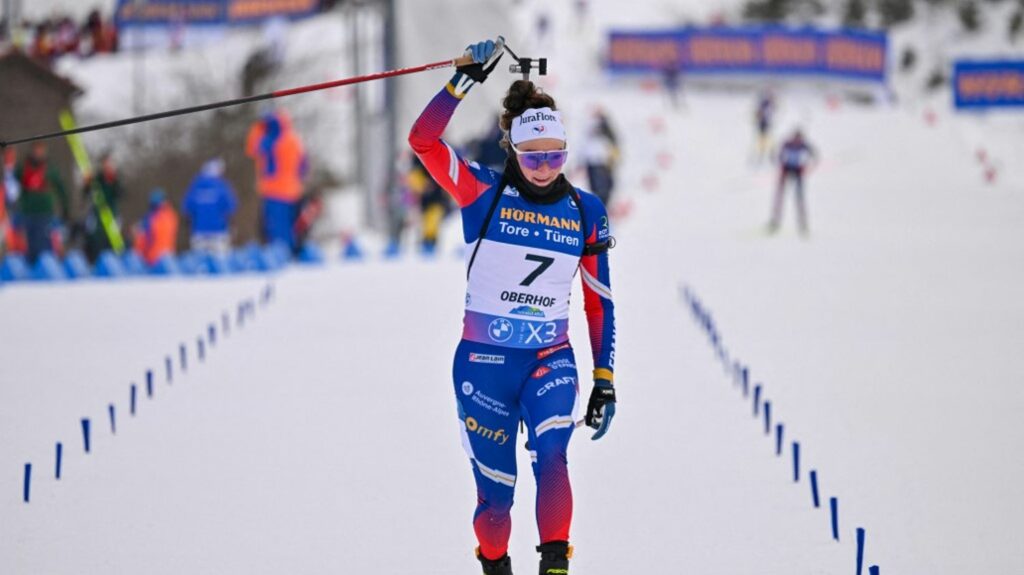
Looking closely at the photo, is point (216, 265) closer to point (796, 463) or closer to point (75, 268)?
→ point (75, 268)

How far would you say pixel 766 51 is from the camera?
4891 cm

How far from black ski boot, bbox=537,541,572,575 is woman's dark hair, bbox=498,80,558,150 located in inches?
59.7

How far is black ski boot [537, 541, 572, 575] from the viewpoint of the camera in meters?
6.19

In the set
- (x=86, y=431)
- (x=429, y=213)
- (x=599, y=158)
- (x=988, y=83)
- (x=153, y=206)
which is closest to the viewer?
(x=86, y=431)

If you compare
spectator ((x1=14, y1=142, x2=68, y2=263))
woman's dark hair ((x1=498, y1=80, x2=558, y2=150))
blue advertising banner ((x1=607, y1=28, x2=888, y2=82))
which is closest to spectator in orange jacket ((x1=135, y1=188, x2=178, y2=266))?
spectator ((x1=14, y1=142, x2=68, y2=263))

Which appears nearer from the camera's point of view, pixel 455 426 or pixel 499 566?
pixel 499 566

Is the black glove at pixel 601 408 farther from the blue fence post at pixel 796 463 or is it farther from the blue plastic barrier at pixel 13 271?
the blue plastic barrier at pixel 13 271

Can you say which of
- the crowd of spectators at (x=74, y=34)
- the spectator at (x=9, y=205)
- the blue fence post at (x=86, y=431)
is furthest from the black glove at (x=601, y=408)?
the crowd of spectators at (x=74, y=34)

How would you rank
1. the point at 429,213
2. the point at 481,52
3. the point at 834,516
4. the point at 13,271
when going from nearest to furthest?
the point at 481,52 < the point at 834,516 < the point at 13,271 < the point at 429,213

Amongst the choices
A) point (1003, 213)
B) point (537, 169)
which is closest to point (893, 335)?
point (537, 169)

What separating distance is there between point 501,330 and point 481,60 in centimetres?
101

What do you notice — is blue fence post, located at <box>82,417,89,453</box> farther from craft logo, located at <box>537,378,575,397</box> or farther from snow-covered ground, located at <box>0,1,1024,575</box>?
craft logo, located at <box>537,378,575,397</box>

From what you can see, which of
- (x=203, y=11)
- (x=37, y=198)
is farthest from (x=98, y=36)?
(x=37, y=198)

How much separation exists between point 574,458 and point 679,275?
1106 cm
